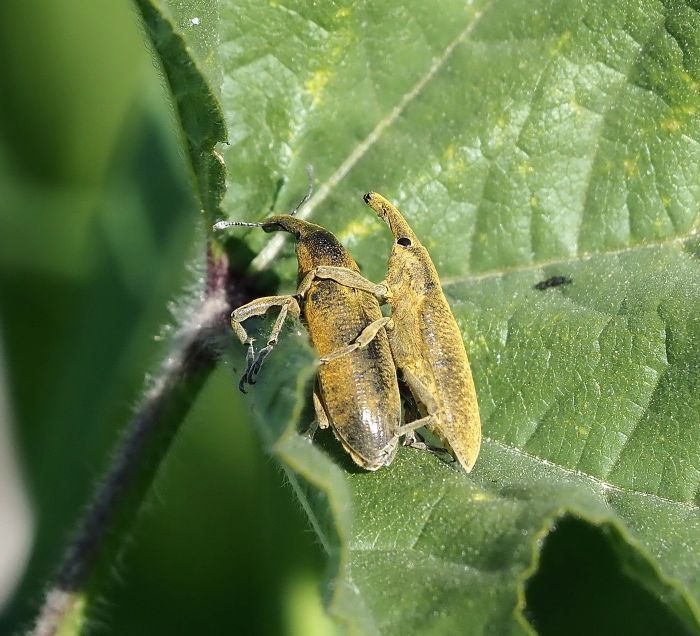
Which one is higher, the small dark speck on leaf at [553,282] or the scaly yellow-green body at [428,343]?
the scaly yellow-green body at [428,343]

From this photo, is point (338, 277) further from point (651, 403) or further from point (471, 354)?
point (651, 403)

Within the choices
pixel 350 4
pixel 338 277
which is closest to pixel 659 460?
pixel 338 277

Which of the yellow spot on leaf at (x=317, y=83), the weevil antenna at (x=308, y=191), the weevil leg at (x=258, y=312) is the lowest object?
the weevil leg at (x=258, y=312)

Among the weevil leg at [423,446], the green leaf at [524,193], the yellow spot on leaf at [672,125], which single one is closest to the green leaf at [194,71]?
the green leaf at [524,193]

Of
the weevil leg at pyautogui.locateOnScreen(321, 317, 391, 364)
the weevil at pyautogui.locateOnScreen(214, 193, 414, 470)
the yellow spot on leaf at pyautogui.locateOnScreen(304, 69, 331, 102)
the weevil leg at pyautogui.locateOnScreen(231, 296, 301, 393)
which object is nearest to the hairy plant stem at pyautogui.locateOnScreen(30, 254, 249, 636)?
the weevil leg at pyautogui.locateOnScreen(231, 296, 301, 393)

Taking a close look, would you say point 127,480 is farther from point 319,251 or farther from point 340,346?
point 319,251

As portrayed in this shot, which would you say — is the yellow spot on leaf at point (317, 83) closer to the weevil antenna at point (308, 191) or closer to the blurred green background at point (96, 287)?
the weevil antenna at point (308, 191)
